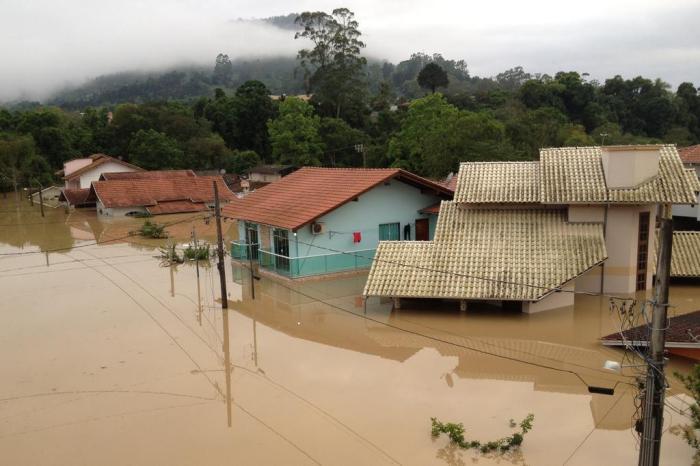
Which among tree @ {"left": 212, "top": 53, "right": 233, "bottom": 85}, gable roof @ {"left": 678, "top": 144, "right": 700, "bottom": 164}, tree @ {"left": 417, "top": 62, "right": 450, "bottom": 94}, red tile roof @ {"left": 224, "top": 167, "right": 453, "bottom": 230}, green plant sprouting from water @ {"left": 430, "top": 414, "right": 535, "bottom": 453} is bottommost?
green plant sprouting from water @ {"left": 430, "top": 414, "right": 535, "bottom": 453}

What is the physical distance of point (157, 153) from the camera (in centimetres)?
5912

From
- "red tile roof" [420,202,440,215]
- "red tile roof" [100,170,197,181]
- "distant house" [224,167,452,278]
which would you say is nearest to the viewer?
"distant house" [224,167,452,278]

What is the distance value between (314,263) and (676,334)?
11.5m

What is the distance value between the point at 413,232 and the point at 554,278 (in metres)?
8.10

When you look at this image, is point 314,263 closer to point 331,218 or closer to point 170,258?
point 331,218

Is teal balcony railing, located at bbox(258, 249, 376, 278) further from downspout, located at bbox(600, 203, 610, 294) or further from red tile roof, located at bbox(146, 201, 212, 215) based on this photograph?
red tile roof, located at bbox(146, 201, 212, 215)

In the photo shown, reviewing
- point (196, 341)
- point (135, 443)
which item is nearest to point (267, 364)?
point (196, 341)

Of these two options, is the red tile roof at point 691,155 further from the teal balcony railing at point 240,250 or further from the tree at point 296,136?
the tree at point 296,136

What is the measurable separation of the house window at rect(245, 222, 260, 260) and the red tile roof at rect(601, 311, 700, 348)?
13909mm

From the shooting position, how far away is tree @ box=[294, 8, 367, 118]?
67.4m

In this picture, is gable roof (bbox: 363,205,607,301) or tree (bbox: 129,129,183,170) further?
tree (bbox: 129,129,183,170)

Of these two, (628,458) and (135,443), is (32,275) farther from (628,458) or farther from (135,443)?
(628,458)

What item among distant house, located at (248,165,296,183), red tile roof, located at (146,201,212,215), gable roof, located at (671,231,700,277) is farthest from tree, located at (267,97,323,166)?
gable roof, located at (671,231,700,277)

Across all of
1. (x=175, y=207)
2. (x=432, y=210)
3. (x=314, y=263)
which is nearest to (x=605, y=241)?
(x=432, y=210)
